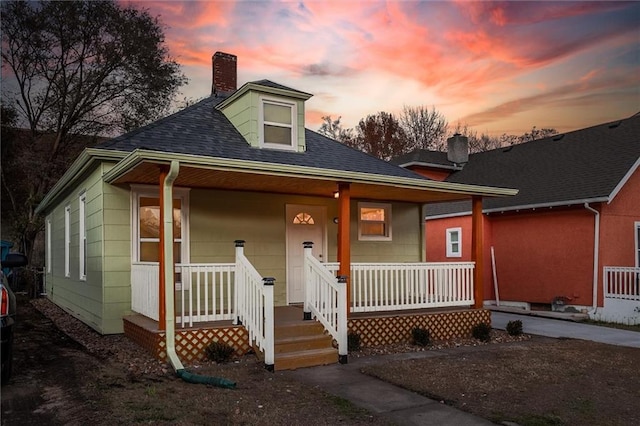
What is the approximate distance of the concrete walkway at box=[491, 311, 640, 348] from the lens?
930cm

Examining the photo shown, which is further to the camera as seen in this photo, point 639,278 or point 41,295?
point 41,295

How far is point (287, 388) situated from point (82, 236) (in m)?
6.68

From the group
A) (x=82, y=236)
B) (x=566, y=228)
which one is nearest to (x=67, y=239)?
(x=82, y=236)

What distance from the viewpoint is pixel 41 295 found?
59.7 ft

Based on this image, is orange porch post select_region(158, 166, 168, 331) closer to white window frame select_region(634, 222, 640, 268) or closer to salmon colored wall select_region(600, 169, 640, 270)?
salmon colored wall select_region(600, 169, 640, 270)

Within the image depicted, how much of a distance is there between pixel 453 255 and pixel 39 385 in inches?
534

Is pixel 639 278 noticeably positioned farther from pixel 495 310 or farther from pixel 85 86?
pixel 85 86

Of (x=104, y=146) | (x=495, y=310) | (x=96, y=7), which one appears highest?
(x=96, y=7)

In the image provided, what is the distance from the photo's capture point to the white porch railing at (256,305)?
21.7 ft

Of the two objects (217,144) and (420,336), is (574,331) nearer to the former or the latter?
(420,336)

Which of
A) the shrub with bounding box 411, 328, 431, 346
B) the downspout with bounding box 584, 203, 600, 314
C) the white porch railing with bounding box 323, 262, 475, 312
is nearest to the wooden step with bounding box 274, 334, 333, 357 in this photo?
the white porch railing with bounding box 323, 262, 475, 312

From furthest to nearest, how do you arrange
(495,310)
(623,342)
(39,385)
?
1. (495,310)
2. (623,342)
3. (39,385)

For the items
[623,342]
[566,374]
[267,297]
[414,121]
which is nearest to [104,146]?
[267,297]

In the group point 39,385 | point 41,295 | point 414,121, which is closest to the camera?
point 39,385
